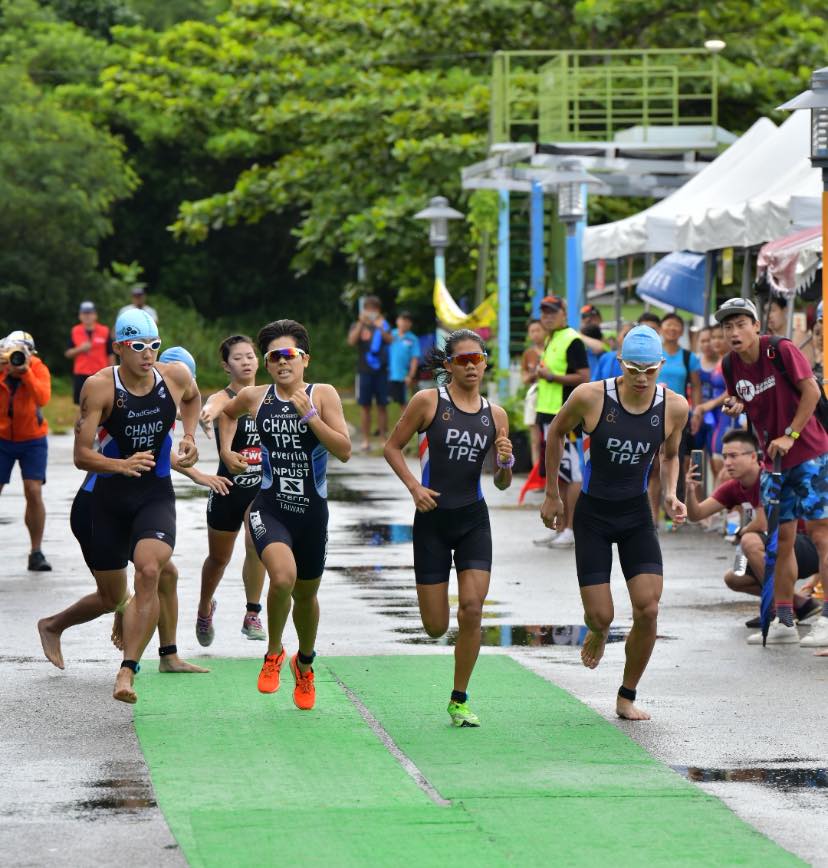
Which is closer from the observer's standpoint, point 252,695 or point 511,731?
point 511,731

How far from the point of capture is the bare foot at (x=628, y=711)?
28.7 feet

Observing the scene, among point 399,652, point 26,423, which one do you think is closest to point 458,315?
point 26,423

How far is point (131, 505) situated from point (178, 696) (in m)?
0.98

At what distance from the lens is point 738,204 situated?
16828mm

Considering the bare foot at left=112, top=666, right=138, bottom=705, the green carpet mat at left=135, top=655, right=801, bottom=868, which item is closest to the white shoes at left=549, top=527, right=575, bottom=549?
the green carpet mat at left=135, top=655, right=801, bottom=868

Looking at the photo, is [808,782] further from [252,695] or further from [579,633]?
[579,633]

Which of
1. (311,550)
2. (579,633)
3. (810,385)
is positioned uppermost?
(810,385)

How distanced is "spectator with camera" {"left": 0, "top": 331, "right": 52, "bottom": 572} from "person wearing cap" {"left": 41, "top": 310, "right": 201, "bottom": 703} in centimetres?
492

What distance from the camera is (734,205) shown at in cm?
1694

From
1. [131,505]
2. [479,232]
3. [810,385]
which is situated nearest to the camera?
[131,505]

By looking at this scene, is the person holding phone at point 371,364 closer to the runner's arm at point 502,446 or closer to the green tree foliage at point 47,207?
the green tree foliage at point 47,207

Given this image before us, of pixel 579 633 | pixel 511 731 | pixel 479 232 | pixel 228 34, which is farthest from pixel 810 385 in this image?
pixel 228 34

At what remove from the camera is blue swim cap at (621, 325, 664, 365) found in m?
8.75

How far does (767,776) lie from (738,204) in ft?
32.6
